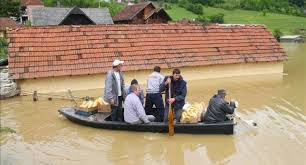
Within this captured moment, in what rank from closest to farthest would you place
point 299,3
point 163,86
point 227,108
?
point 227,108 < point 163,86 < point 299,3

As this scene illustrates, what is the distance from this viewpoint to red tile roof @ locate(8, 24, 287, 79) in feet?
53.1

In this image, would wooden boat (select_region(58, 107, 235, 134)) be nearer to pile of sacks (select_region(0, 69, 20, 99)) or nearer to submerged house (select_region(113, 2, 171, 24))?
pile of sacks (select_region(0, 69, 20, 99))

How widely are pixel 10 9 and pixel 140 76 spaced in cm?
3640

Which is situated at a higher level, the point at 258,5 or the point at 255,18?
the point at 258,5

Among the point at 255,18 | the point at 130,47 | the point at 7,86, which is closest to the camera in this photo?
the point at 7,86

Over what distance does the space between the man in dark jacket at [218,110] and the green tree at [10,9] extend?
134 ft

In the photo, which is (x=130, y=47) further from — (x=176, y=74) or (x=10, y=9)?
(x=10, y=9)

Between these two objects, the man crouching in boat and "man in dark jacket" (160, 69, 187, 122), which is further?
"man in dark jacket" (160, 69, 187, 122)

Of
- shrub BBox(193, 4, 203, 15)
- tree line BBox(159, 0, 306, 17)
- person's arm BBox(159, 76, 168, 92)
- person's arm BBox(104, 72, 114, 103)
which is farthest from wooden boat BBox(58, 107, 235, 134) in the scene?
tree line BBox(159, 0, 306, 17)

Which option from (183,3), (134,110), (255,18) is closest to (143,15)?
(255,18)

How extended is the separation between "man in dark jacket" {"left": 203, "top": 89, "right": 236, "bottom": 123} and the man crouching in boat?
5.03 ft

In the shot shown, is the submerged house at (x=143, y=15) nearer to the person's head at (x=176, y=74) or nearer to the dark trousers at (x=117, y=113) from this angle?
the dark trousers at (x=117, y=113)

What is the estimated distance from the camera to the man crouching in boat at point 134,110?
10.9 meters

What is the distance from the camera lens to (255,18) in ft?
204
